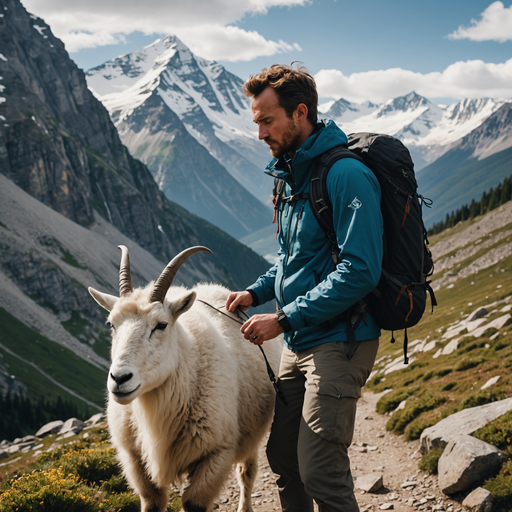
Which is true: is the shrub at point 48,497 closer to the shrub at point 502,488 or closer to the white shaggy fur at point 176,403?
the white shaggy fur at point 176,403

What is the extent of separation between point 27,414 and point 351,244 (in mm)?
81556

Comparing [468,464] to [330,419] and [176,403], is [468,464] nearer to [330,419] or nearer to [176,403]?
[330,419]

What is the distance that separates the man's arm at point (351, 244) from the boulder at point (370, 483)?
5332 millimetres

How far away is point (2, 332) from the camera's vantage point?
101 m

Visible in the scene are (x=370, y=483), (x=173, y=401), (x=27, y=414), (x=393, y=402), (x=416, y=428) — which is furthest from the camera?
(x=27, y=414)

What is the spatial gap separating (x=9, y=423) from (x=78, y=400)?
19844mm

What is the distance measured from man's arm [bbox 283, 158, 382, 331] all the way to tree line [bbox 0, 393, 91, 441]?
7075 centimetres

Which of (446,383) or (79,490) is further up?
(79,490)

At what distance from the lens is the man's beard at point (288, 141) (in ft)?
17.3

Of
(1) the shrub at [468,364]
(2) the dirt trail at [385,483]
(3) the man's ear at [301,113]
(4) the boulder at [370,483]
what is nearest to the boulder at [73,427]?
(2) the dirt trail at [385,483]

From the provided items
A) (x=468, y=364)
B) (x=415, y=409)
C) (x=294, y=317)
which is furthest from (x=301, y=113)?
(x=468, y=364)

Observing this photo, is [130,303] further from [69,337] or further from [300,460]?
[69,337]

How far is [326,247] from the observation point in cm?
500

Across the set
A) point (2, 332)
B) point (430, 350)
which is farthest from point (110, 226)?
point (430, 350)
